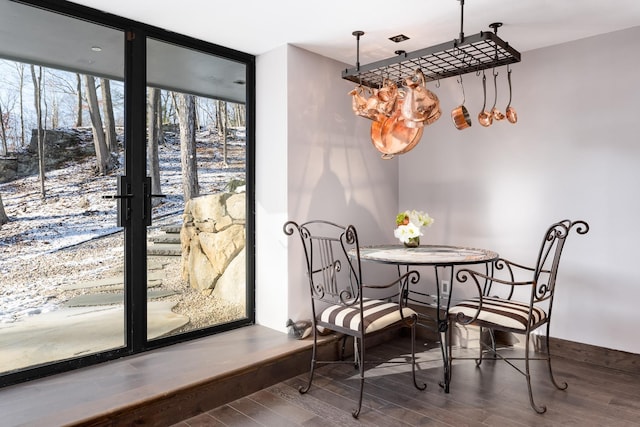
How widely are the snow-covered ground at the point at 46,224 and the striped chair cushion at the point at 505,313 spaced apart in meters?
1.97

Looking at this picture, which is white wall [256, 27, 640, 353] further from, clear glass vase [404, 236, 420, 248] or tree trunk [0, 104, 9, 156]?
tree trunk [0, 104, 9, 156]

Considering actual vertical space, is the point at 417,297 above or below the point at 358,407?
above

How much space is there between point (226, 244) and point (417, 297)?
1.67 meters

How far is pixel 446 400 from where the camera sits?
238 cm

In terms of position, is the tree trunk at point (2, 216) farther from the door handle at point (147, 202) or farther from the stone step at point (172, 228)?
the stone step at point (172, 228)

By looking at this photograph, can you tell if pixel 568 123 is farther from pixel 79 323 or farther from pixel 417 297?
pixel 79 323

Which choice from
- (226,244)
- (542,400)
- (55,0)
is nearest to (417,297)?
(542,400)

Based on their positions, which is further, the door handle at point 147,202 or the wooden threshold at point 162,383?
the door handle at point 147,202

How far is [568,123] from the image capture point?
9.77 feet

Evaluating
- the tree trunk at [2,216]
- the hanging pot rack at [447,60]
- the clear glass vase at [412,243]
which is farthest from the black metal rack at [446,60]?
the tree trunk at [2,216]

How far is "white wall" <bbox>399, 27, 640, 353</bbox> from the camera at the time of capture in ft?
9.05

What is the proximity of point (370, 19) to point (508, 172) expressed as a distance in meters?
1.53

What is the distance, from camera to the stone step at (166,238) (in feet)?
9.11

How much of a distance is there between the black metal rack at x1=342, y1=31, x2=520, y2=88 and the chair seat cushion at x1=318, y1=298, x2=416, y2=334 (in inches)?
55.7
